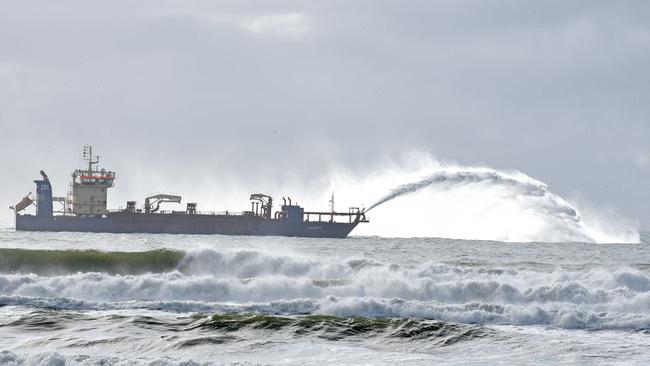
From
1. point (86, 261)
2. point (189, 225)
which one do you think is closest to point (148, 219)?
point (189, 225)

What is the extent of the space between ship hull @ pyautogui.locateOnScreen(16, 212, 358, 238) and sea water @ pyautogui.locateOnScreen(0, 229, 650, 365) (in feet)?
188

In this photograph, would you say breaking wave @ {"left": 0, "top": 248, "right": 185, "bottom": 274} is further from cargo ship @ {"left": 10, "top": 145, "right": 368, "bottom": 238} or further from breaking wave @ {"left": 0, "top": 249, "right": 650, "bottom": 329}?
cargo ship @ {"left": 10, "top": 145, "right": 368, "bottom": 238}

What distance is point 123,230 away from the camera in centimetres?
9288

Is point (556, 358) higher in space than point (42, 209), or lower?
lower

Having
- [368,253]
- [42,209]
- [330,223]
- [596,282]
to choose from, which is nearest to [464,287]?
[596,282]

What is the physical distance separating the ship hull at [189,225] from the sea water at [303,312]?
57.4 m

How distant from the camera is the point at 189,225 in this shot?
303ft

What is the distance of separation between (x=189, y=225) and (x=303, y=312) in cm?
6880

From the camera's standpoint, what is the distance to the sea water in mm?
18797

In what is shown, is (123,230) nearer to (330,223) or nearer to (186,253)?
(330,223)

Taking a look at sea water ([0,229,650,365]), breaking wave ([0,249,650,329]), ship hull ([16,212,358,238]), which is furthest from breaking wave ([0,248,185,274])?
ship hull ([16,212,358,238])

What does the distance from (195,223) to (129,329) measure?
72.0 metres

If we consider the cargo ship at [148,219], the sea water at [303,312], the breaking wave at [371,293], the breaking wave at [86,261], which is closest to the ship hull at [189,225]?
the cargo ship at [148,219]

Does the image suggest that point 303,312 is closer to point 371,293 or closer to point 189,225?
point 371,293
